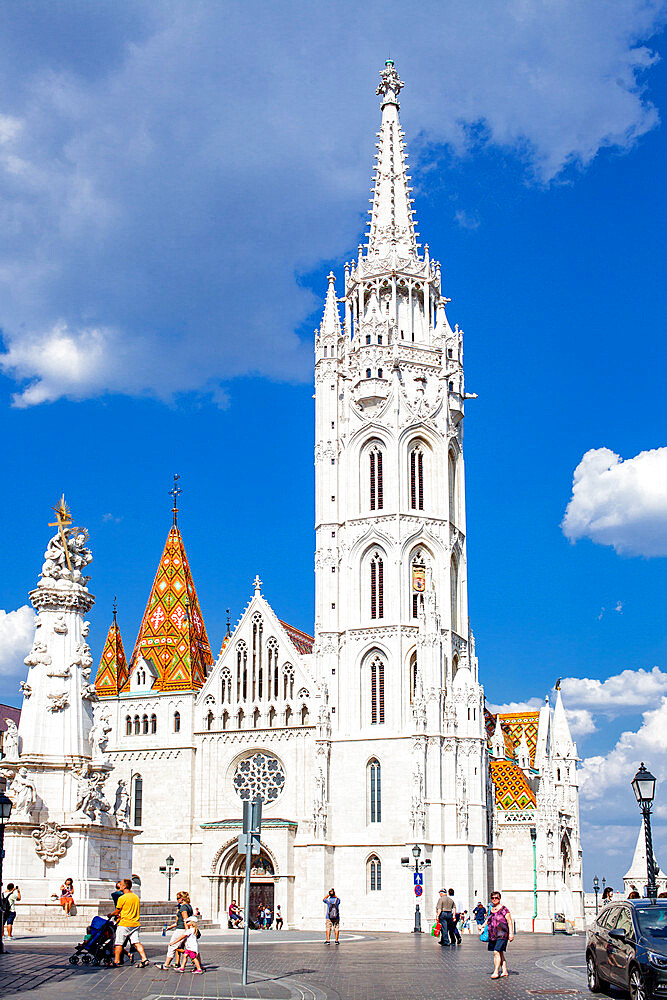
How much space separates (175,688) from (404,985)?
4564 cm

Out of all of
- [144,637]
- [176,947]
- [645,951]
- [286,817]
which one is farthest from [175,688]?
[645,951]

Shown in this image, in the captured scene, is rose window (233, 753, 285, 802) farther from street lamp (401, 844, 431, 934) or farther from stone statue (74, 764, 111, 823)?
stone statue (74, 764, 111, 823)

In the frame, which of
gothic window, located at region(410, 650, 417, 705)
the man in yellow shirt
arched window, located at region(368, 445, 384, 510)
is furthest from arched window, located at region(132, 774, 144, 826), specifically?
the man in yellow shirt

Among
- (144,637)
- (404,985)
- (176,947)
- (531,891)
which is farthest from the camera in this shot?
(144,637)

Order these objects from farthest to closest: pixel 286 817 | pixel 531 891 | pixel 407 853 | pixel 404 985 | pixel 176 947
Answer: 1. pixel 531 891
2. pixel 286 817
3. pixel 407 853
4. pixel 176 947
5. pixel 404 985

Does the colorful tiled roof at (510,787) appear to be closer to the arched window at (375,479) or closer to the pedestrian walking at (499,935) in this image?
the arched window at (375,479)

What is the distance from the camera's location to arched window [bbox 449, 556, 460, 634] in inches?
2430

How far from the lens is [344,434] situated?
6331cm

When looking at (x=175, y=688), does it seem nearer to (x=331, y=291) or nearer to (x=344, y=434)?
(x=344, y=434)

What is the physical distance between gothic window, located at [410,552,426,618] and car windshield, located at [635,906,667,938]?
42.9 meters

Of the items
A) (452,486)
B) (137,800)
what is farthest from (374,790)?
(452,486)

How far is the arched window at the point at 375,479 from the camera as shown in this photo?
203ft

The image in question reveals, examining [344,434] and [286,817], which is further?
[344,434]

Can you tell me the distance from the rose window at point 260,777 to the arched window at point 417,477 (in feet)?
48.7
